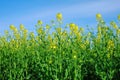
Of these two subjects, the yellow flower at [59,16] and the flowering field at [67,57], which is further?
the yellow flower at [59,16]

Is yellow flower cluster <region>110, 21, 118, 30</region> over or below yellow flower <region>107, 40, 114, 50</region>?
over

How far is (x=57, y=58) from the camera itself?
761 centimetres

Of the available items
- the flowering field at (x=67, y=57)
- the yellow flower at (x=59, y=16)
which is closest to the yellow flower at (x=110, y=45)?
the flowering field at (x=67, y=57)

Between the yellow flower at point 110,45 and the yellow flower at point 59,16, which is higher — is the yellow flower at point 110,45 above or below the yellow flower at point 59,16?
below

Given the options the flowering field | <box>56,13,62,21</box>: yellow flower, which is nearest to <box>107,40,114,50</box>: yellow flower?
the flowering field

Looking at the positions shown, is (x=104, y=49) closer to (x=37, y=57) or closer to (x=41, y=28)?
(x=37, y=57)

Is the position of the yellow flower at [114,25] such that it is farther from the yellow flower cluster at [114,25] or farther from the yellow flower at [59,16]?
the yellow flower at [59,16]

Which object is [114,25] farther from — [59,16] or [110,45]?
[59,16]

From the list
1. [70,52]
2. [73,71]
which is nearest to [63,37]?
[70,52]

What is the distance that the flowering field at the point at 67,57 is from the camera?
748 cm

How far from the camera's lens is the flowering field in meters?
7.48

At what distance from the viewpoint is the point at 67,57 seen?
7684 mm

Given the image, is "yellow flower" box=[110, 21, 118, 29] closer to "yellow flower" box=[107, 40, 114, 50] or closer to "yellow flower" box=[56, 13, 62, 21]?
"yellow flower" box=[107, 40, 114, 50]

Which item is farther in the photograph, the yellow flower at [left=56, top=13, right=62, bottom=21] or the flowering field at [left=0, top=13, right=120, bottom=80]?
the yellow flower at [left=56, top=13, right=62, bottom=21]
